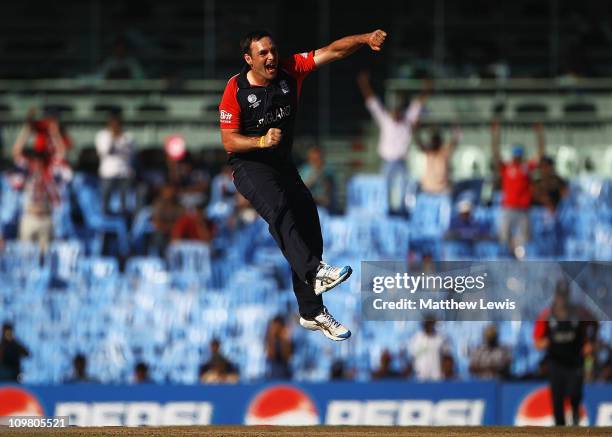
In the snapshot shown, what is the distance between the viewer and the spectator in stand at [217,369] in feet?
60.1

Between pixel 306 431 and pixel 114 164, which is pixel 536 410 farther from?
pixel 114 164

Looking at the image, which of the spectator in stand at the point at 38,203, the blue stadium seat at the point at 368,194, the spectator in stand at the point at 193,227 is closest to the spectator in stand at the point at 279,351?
the spectator in stand at the point at 193,227

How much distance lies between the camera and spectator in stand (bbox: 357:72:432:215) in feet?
67.1

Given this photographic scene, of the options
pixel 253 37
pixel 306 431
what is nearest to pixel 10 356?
pixel 306 431

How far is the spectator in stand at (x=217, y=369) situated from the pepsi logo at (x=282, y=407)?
145cm

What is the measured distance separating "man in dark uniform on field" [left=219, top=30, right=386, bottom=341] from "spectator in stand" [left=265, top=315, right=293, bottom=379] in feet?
23.9

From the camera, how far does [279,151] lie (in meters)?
11.1

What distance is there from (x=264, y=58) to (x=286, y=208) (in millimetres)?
1193

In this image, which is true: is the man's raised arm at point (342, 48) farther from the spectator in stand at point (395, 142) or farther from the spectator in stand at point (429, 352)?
the spectator in stand at point (395, 142)

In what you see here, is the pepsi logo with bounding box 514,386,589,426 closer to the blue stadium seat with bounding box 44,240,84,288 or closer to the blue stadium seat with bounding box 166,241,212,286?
the blue stadium seat with bounding box 166,241,212,286

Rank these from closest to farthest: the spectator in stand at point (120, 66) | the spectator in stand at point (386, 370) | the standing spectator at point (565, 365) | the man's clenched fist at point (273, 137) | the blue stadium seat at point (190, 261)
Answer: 1. the man's clenched fist at point (273, 137)
2. the standing spectator at point (565, 365)
3. the spectator in stand at point (386, 370)
4. the blue stadium seat at point (190, 261)
5. the spectator in stand at point (120, 66)

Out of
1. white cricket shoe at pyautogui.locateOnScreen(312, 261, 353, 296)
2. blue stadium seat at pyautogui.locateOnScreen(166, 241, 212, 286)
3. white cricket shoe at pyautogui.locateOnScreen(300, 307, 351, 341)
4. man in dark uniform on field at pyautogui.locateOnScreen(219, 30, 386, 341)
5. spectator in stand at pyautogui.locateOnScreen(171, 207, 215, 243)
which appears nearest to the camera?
white cricket shoe at pyautogui.locateOnScreen(312, 261, 353, 296)

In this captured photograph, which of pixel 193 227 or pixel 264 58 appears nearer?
pixel 264 58

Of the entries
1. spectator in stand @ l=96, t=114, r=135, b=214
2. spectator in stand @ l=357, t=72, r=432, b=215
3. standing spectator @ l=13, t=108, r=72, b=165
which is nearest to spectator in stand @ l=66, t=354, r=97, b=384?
spectator in stand @ l=96, t=114, r=135, b=214
